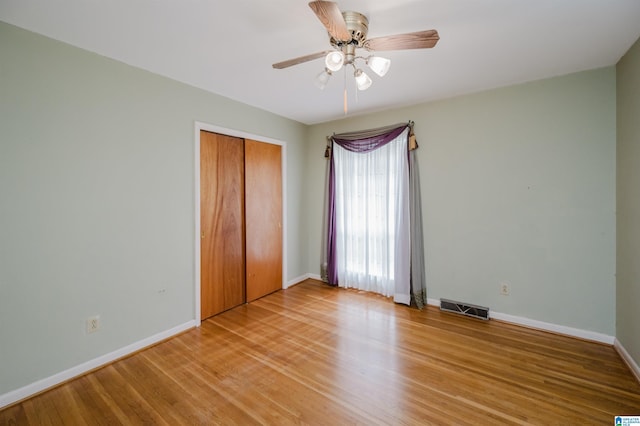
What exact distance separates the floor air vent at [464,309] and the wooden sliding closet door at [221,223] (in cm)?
248

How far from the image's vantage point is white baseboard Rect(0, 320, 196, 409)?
1.85m

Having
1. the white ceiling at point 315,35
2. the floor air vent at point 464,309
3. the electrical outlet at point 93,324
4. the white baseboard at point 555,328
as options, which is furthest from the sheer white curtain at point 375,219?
the electrical outlet at point 93,324

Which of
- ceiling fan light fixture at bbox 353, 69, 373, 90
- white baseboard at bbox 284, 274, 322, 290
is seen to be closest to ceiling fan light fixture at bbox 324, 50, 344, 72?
ceiling fan light fixture at bbox 353, 69, 373, 90

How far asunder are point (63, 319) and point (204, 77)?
234 cm

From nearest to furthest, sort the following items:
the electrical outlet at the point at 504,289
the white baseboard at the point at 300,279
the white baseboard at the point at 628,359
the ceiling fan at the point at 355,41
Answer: the ceiling fan at the point at 355,41, the white baseboard at the point at 628,359, the electrical outlet at the point at 504,289, the white baseboard at the point at 300,279

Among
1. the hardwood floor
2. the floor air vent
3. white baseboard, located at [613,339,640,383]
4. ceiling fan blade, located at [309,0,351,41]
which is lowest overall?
the hardwood floor

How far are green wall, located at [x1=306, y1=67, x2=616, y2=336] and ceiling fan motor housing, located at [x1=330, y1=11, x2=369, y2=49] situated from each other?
1.94 metres

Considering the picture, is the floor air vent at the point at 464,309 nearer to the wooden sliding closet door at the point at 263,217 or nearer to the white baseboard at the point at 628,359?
the white baseboard at the point at 628,359

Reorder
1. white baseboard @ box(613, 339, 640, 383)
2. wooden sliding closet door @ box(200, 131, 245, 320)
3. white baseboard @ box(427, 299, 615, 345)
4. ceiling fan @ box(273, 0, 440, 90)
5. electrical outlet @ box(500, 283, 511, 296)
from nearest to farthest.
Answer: ceiling fan @ box(273, 0, 440, 90) < white baseboard @ box(613, 339, 640, 383) < white baseboard @ box(427, 299, 615, 345) < electrical outlet @ box(500, 283, 511, 296) < wooden sliding closet door @ box(200, 131, 245, 320)

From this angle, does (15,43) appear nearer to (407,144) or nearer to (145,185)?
(145,185)

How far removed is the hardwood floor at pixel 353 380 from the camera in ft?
5.64

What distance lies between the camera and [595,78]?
8.22 ft

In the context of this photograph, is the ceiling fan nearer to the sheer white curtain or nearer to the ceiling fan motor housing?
the ceiling fan motor housing

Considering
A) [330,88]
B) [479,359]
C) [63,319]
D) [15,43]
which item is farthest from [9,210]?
[479,359]
